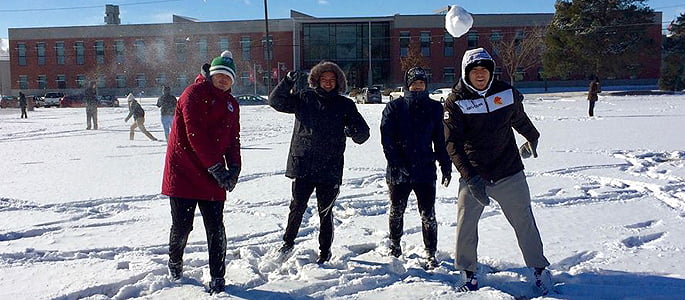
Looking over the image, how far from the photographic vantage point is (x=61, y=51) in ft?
209

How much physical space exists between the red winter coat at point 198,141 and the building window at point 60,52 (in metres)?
68.8

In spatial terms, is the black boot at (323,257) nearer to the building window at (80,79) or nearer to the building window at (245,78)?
the building window at (245,78)

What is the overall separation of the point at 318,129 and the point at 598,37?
46904 mm

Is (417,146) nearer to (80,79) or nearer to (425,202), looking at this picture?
(425,202)

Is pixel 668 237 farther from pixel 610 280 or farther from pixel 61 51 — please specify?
pixel 61 51

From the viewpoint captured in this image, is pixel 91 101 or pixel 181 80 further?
pixel 181 80

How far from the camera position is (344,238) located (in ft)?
→ 16.7

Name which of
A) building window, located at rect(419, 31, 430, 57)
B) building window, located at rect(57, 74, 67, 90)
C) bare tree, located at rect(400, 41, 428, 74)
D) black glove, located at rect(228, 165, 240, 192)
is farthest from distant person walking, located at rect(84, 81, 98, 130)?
building window, located at rect(57, 74, 67, 90)

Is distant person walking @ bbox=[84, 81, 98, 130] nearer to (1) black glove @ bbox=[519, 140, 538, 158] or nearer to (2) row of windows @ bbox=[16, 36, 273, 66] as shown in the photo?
(1) black glove @ bbox=[519, 140, 538, 158]

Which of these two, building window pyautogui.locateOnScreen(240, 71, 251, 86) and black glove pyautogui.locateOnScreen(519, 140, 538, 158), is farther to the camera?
building window pyautogui.locateOnScreen(240, 71, 251, 86)

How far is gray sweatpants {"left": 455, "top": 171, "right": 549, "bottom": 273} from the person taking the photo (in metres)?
3.65

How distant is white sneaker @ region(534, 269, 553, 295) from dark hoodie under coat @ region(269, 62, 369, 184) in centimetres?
159

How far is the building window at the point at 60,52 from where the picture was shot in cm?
6356

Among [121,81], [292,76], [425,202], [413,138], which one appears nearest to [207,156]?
[292,76]
